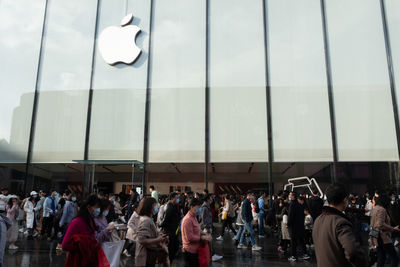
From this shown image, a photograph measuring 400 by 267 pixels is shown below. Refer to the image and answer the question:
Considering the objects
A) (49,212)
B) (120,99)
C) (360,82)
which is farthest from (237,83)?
(49,212)

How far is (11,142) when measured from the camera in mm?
13648

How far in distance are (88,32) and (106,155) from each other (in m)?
5.82

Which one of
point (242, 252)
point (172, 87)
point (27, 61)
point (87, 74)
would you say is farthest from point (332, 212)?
point (27, 61)

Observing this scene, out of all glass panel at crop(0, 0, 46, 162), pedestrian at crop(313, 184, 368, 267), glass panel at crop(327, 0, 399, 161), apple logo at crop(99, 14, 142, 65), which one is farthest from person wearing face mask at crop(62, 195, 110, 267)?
glass panel at crop(0, 0, 46, 162)

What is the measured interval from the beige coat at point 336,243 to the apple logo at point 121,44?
Result: 1258cm

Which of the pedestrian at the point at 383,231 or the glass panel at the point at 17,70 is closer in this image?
the pedestrian at the point at 383,231

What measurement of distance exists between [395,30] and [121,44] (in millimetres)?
11731

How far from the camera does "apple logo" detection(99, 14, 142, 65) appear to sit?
13.9 m

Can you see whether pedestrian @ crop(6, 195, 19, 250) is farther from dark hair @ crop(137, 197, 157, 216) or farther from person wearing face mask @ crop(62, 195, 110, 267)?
dark hair @ crop(137, 197, 157, 216)

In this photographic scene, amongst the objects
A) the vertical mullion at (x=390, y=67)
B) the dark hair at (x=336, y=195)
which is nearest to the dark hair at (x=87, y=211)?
the dark hair at (x=336, y=195)

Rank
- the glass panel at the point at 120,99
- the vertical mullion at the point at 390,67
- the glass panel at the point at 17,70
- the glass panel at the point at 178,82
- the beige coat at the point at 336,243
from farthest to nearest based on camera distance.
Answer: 1. the glass panel at the point at 17,70
2. the glass panel at the point at 120,99
3. the glass panel at the point at 178,82
4. the vertical mullion at the point at 390,67
5. the beige coat at the point at 336,243

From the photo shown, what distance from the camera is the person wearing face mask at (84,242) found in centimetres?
337

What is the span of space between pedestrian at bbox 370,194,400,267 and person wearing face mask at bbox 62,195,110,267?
425cm

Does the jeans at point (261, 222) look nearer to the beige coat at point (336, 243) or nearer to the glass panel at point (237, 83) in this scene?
the glass panel at point (237, 83)
